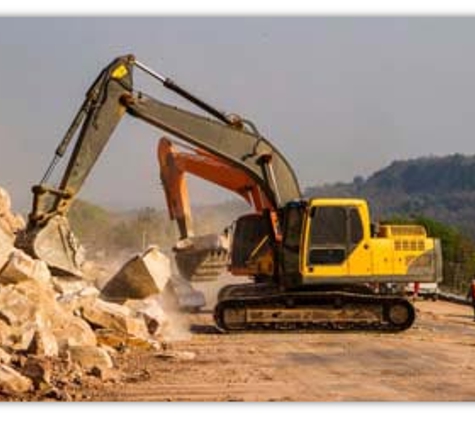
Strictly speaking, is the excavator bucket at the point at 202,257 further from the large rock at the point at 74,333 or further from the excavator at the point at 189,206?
the large rock at the point at 74,333

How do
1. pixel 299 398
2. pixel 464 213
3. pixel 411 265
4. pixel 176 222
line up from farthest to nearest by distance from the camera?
pixel 176 222
pixel 464 213
pixel 411 265
pixel 299 398

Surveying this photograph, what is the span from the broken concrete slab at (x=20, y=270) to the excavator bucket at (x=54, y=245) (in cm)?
92

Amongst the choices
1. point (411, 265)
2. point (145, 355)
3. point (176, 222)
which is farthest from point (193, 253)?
point (145, 355)

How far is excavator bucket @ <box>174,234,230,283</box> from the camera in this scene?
58.8ft

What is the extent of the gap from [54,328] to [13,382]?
84.0 inches

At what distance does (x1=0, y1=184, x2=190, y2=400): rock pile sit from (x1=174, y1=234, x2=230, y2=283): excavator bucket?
3184mm

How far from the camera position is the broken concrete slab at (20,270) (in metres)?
11.3

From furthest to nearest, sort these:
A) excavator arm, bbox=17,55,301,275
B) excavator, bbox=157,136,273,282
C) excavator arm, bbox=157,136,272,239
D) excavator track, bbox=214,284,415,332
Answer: excavator arm, bbox=157,136,272,239 → excavator, bbox=157,136,273,282 → excavator track, bbox=214,284,415,332 → excavator arm, bbox=17,55,301,275

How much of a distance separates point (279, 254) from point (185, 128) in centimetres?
193

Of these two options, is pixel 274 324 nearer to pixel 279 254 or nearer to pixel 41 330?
pixel 279 254

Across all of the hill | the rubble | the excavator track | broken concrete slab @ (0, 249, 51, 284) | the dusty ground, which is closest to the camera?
the dusty ground

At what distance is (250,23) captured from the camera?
391 inches

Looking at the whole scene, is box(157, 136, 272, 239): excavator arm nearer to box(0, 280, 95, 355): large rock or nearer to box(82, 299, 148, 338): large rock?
box(82, 299, 148, 338): large rock

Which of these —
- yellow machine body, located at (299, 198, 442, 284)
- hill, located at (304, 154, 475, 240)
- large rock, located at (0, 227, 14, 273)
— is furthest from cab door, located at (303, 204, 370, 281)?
large rock, located at (0, 227, 14, 273)
